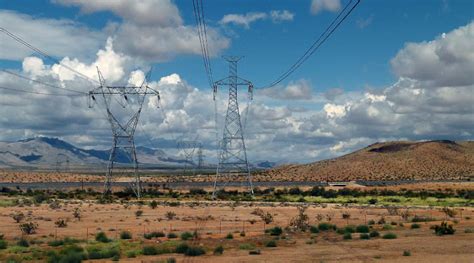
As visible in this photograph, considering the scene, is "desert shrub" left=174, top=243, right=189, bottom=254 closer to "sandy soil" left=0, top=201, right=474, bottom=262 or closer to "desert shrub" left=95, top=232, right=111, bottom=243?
"sandy soil" left=0, top=201, right=474, bottom=262

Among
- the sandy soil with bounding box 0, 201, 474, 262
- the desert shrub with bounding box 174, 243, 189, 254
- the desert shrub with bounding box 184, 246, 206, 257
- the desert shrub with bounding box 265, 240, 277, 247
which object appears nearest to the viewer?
the sandy soil with bounding box 0, 201, 474, 262

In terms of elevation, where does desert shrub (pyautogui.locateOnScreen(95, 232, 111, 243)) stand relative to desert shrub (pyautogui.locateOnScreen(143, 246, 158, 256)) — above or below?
above

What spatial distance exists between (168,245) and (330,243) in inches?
526

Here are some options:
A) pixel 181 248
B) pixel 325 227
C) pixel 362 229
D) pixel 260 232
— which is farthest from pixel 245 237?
pixel 362 229

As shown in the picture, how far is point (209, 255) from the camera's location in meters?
44.8

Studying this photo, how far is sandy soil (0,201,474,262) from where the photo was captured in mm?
43344

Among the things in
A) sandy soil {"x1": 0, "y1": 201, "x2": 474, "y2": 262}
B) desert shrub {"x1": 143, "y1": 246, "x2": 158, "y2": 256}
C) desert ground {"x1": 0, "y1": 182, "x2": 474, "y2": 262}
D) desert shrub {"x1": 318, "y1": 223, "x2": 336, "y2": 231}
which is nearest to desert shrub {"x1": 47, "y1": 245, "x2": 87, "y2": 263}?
desert ground {"x1": 0, "y1": 182, "x2": 474, "y2": 262}

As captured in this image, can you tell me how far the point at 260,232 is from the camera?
6316cm

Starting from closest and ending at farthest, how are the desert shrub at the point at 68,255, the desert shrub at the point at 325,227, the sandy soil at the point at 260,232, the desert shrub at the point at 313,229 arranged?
the desert shrub at the point at 68,255 < the sandy soil at the point at 260,232 < the desert shrub at the point at 313,229 < the desert shrub at the point at 325,227

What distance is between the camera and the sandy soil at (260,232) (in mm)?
43344

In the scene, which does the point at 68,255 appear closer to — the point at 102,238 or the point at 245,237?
the point at 102,238

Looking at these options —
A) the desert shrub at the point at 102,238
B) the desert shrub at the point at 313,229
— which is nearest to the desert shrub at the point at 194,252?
the desert shrub at the point at 102,238

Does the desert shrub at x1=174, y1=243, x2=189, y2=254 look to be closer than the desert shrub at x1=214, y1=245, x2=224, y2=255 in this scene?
No

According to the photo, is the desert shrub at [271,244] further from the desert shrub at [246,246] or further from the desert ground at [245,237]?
the desert shrub at [246,246]
